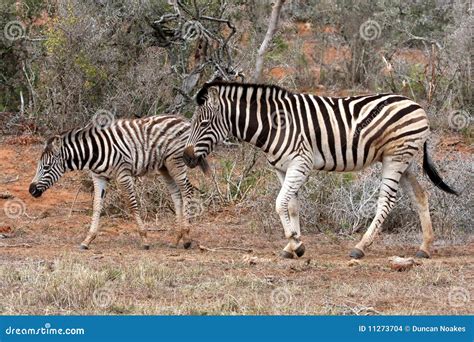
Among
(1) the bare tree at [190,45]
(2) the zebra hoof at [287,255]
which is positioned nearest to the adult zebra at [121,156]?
(2) the zebra hoof at [287,255]

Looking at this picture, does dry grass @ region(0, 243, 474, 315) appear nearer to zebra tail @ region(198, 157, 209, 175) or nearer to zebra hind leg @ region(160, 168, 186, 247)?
zebra tail @ region(198, 157, 209, 175)

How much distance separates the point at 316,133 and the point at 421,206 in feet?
4.76

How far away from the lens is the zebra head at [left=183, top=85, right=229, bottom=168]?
10578 mm

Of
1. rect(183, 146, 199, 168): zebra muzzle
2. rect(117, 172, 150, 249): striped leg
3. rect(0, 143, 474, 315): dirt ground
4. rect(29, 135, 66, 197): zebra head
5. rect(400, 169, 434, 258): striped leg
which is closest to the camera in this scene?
rect(0, 143, 474, 315): dirt ground

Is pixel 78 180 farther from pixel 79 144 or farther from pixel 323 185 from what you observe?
pixel 323 185

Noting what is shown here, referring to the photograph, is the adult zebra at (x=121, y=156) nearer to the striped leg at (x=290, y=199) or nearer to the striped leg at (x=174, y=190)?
the striped leg at (x=174, y=190)

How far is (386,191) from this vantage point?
10469 millimetres

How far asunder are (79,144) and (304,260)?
3.24 m

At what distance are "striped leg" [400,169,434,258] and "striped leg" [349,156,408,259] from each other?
336 millimetres

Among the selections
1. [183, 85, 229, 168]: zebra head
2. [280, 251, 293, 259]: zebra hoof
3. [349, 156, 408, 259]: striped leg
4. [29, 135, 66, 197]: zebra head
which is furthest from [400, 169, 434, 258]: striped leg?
[29, 135, 66, 197]: zebra head

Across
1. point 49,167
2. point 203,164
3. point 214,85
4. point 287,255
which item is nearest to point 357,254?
point 287,255

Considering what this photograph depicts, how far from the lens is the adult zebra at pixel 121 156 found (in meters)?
11.4

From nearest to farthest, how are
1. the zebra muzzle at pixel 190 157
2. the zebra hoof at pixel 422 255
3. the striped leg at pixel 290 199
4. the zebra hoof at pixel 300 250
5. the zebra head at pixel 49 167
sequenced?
the striped leg at pixel 290 199
the zebra hoof at pixel 300 250
the zebra hoof at pixel 422 255
the zebra muzzle at pixel 190 157
the zebra head at pixel 49 167

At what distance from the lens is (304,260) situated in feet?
32.9
